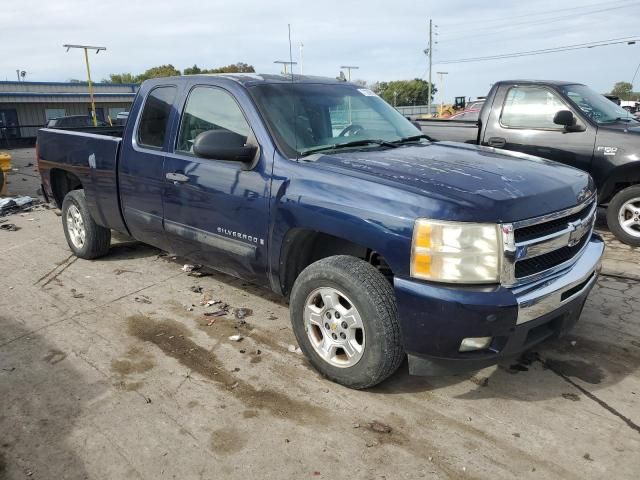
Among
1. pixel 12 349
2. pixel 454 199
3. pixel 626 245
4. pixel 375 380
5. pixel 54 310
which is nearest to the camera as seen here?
pixel 454 199

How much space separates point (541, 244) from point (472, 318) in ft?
2.02

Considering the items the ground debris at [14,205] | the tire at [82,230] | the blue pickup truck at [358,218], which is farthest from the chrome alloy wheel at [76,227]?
the ground debris at [14,205]

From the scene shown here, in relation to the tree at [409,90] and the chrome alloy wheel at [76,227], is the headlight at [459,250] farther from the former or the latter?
the tree at [409,90]

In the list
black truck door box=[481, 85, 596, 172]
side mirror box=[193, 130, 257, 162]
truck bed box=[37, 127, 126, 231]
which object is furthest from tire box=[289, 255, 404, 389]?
black truck door box=[481, 85, 596, 172]

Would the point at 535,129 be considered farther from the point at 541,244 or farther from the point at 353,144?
the point at 541,244

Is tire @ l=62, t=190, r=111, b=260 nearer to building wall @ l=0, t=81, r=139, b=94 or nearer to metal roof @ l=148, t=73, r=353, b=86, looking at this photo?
metal roof @ l=148, t=73, r=353, b=86

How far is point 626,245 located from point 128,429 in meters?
5.95

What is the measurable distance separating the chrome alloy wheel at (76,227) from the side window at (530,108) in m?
5.31

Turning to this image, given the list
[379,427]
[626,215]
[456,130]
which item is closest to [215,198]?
[379,427]

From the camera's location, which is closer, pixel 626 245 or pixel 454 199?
pixel 454 199

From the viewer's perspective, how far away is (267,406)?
3.10 m

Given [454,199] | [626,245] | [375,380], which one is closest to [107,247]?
[375,380]

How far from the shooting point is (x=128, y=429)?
2.89 meters

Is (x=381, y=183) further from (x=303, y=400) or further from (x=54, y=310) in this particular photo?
(x=54, y=310)
